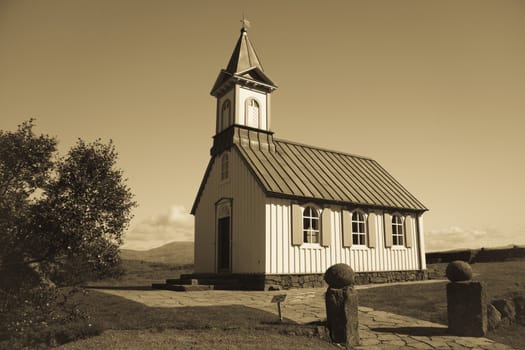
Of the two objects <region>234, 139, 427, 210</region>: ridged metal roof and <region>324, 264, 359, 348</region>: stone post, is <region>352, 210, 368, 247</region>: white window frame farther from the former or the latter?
<region>324, 264, 359, 348</region>: stone post

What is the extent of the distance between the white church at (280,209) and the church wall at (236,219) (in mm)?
41

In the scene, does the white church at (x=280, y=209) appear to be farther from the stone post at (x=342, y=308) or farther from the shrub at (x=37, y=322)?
the shrub at (x=37, y=322)

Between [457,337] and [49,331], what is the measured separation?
8362 millimetres

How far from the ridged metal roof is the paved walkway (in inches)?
184

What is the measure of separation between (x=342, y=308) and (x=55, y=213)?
578 centimetres

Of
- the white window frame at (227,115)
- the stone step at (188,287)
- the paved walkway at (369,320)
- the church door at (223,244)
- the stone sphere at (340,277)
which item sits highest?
the white window frame at (227,115)

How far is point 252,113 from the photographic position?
19312 millimetres

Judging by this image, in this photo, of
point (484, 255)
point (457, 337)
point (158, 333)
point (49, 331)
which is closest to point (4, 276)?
point (49, 331)

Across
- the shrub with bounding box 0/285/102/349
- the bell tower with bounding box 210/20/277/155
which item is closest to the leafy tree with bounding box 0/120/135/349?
the shrub with bounding box 0/285/102/349

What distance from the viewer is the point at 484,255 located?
2481cm

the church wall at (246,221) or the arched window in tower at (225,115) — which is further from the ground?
the arched window in tower at (225,115)

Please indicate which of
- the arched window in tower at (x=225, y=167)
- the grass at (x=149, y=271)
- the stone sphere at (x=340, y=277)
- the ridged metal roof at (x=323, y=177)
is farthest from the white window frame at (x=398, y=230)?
the stone sphere at (x=340, y=277)

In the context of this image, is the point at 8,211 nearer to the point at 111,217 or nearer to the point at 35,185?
the point at 35,185

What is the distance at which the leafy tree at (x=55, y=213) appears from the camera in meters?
6.99
